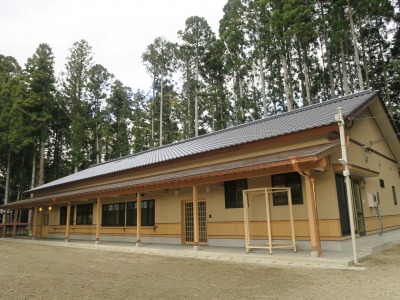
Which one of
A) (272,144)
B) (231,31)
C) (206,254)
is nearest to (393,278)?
(206,254)

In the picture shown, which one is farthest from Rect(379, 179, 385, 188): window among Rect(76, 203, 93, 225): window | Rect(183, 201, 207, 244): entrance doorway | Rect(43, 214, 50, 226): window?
Rect(43, 214, 50, 226): window

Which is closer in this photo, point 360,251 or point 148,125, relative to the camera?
point 360,251

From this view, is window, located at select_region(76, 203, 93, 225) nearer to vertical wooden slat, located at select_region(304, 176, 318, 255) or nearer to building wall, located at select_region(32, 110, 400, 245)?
building wall, located at select_region(32, 110, 400, 245)

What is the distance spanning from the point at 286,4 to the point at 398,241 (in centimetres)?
1553

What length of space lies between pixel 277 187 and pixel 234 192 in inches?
81.9

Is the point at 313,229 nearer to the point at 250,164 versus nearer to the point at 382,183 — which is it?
the point at 250,164

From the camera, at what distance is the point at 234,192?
1096cm

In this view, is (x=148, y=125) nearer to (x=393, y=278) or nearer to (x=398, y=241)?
(x=398, y=241)

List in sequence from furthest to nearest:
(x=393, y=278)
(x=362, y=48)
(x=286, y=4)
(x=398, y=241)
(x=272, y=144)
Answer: (x=362, y=48), (x=286, y=4), (x=272, y=144), (x=398, y=241), (x=393, y=278)

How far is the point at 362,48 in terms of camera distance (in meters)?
24.5

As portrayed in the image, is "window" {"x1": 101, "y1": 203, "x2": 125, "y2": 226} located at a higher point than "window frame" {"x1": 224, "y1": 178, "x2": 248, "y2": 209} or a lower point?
lower

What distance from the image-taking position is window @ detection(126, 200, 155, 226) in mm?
14039

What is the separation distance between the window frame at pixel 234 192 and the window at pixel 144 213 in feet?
14.4

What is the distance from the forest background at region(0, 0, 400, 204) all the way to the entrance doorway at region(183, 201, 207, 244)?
11.0 metres
